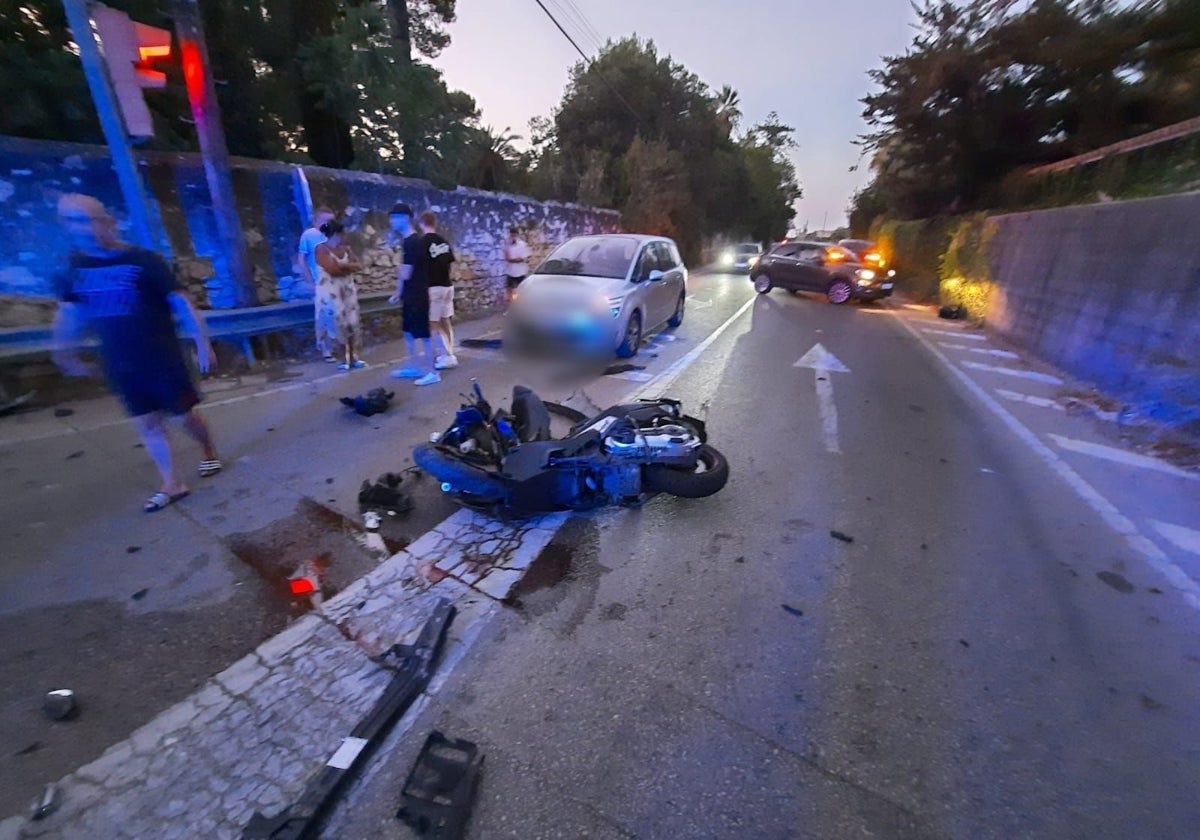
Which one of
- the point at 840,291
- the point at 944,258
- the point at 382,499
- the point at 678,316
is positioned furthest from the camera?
the point at 944,258

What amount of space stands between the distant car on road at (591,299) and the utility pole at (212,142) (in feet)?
11.7

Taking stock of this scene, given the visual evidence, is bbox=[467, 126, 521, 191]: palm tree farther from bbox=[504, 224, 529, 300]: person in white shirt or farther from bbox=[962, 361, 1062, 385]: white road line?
bbox=[962, 361, 1062, 385]: white road line

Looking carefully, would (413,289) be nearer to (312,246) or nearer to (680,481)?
(312,246)

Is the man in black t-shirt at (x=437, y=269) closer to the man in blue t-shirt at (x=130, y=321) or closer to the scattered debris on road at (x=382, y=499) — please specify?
the man in blue t-shirt at (x=130, y=321)

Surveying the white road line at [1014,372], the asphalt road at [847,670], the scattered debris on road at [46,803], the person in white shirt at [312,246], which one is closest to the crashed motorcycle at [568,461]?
the asphalt road at [847,670]

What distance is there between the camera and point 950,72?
15.5 metres

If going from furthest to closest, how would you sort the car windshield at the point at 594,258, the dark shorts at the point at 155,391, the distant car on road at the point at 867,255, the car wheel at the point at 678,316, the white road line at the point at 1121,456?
the distant car on road at the point at 867,255 → the car wheel at the point at 678,316 → the car windshield at the point at 594,258 → the white road line at the point at 1121,456 → the dark shorts at the point at 155,391

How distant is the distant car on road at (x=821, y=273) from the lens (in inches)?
589

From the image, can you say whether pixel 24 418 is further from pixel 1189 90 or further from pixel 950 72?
pixel 1189 90

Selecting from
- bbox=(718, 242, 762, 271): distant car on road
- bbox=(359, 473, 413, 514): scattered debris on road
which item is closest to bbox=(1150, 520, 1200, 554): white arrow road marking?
bbox=(359, 473, 413, 514): scattered debris on road

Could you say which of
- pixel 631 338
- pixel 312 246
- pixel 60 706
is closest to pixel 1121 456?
pixel 631 338

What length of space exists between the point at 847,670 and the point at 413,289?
581cm

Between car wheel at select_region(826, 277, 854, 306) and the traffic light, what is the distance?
14770mm

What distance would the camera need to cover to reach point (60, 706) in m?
2.11
